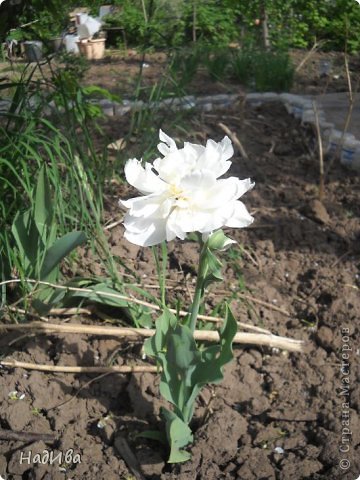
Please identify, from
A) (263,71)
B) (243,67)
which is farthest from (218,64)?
(263,71)

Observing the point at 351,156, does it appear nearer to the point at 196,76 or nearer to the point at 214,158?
the point at 196,76

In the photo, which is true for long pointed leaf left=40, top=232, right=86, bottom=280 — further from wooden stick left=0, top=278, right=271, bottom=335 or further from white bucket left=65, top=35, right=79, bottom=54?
white bucket left=65, top=35, right=79, bottom=54

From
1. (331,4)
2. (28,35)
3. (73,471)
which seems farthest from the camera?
(331,4)

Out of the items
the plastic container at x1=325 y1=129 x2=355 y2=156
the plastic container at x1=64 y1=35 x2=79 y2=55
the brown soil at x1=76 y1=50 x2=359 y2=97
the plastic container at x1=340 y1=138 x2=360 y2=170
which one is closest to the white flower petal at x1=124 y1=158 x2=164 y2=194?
the plastic container at x1=340 y1=138 x2=360 y2=170

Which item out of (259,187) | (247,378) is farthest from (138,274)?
(259,187)

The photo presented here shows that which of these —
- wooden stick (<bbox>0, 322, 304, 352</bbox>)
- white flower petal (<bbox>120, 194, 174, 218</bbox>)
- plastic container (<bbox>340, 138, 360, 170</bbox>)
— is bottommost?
plastic container (<bbox>340, 138, 360, 170</bbox>)

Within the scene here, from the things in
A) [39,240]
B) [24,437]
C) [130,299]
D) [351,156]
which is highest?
[39,240]

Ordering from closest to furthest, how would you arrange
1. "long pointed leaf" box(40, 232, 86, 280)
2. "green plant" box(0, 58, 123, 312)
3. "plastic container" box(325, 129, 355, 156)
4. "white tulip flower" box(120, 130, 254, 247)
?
"white tulip flower" box(120, 130, 254, 247), "long pointed leaf" box(40, 232, 86, 280), "green plant" box(0, 58, 123, 312), "plastic container" box(325, 129, 355, 156)

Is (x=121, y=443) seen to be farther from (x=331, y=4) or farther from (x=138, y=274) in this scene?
(x=331, y=4)
